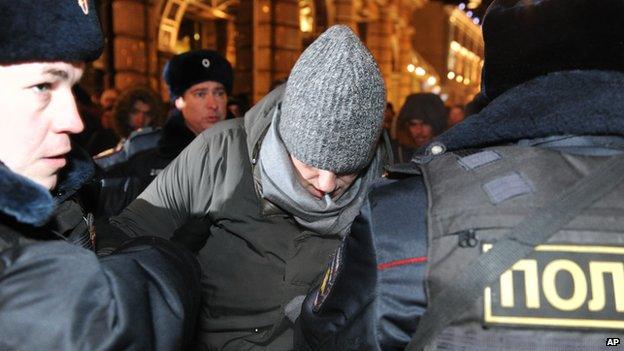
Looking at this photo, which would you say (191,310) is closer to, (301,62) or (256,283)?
(256,283)

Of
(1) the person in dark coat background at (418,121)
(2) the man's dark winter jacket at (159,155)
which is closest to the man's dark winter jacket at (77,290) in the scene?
(2) the man's dark winter jacket at (159,155)

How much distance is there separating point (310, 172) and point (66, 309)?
3.82 feet

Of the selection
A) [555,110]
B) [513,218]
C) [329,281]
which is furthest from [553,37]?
[329,281]

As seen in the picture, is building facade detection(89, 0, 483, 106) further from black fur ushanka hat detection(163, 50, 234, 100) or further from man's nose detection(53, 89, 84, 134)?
man's nose detection(53, 89, 84, 134)

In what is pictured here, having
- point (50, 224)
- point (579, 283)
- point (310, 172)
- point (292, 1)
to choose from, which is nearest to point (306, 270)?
point (310, 172)

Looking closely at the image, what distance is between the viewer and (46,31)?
1.15m

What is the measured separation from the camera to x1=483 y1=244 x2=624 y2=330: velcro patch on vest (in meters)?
1.08

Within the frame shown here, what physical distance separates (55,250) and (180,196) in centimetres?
115

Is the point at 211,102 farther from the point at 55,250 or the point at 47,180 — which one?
the point at 55,250

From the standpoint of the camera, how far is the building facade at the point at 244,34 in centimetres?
801

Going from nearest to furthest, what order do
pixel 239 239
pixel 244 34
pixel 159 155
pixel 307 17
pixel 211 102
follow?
pixel 239 239
pixel 159 155
pixel 211 102
pixel 244 34
pixel 307 17

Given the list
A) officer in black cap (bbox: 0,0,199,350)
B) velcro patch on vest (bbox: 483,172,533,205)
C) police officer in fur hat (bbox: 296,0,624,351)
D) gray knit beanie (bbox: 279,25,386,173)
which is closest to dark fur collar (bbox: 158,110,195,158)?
gray knit beanie (bbox: 279,25,386,173)

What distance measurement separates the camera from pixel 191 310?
1.23 m

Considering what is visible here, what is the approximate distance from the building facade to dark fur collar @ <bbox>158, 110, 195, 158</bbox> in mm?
1986
